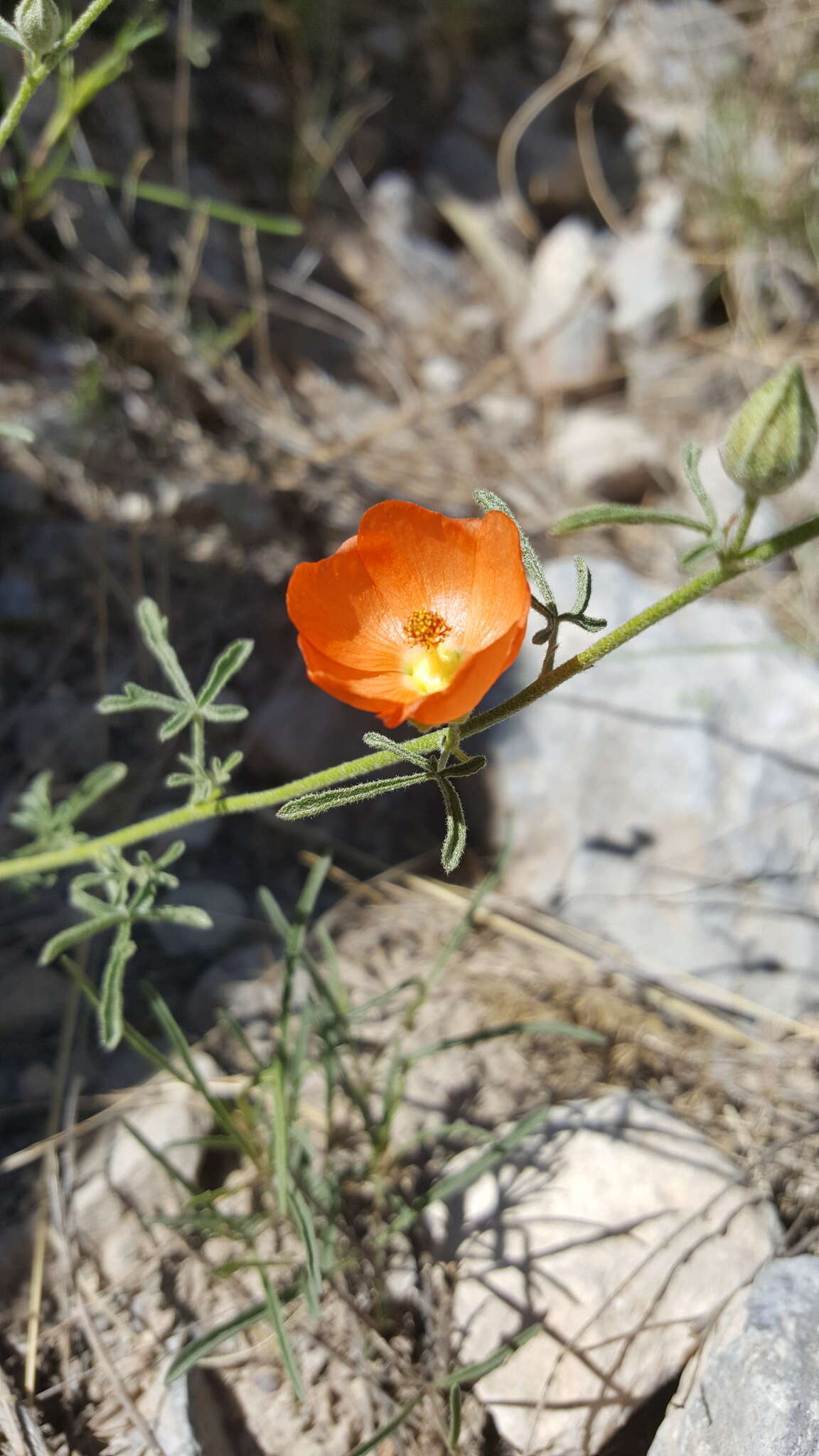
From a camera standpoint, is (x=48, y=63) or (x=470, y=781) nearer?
(x=48, y=63)

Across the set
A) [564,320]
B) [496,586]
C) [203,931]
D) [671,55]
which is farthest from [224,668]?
[671,55]

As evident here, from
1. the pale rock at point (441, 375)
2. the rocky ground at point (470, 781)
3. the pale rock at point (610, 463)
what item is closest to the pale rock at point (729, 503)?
the rocky ground at point (470, 781)

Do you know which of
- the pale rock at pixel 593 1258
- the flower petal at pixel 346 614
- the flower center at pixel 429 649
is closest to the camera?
the flower petal at pixel 346 614

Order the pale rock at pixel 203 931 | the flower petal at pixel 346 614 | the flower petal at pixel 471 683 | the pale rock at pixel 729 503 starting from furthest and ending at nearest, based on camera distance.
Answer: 1. the pale rock at pixel 729 503
2. the pale rock at pixel 203 931
3. the flower petal at pixel 346 614
4. the flower petal at pixel 471 683

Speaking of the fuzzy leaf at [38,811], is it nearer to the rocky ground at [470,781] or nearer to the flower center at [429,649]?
the rocky ground at [470,781]

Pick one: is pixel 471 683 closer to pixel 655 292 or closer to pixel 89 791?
pixel 89 791
